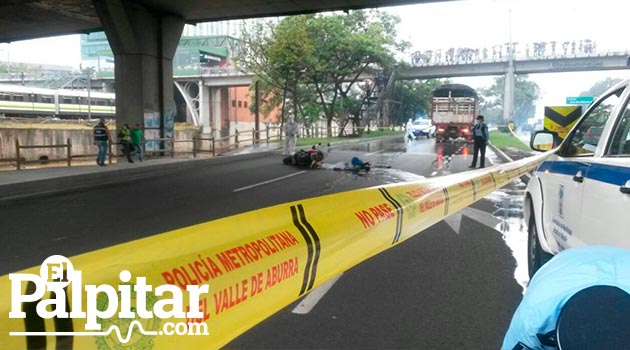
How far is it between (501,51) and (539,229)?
202 feet

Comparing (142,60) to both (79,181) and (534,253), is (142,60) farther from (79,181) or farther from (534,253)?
(534,253)

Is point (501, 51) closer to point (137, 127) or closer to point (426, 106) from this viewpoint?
point (426, 106)

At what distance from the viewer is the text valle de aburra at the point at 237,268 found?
2014 millimetres

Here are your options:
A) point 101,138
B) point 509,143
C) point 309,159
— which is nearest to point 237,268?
point 309,159

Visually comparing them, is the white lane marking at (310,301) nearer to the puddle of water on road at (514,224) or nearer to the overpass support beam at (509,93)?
the puddle of water on road at (514,224)

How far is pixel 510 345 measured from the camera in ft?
5.97

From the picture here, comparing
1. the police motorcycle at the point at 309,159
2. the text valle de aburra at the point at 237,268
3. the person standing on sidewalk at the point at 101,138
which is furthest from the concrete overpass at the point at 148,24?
Result: the text valle de aburra at the point at 237,268

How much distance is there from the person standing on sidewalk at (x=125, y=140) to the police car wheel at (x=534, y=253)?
17.0 m

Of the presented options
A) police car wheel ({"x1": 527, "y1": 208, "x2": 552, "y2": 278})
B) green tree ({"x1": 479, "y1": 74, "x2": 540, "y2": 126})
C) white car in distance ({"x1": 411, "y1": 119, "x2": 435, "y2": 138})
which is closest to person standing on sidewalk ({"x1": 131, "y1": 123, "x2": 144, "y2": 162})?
police car wheel ({"x1": 527, "y1": 208, "x2": 552, "y2": 278})

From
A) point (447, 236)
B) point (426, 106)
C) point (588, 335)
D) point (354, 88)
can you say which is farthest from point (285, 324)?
point (426, 106)

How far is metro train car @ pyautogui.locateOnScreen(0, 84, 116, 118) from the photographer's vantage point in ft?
170

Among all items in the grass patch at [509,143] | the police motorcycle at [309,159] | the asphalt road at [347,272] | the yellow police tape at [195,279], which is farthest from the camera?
the grass patch at [509,143]

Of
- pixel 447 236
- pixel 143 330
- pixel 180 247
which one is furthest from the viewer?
pixel 447 236

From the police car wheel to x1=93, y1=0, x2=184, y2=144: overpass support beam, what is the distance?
1825cm
